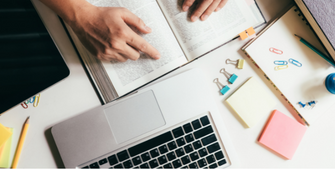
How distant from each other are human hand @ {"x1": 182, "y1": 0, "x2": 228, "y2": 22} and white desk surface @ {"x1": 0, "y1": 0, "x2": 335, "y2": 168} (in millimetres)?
151

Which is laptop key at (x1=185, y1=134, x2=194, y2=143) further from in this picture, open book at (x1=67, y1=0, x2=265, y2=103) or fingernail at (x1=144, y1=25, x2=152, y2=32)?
fingernail at (x1=144, y1=25, x2=152, y2=32)

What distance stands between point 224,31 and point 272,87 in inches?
12.3

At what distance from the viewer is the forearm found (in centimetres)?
62

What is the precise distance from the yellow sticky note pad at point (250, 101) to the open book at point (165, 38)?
0.21 m

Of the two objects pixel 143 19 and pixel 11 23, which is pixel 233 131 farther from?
pixel 11 23

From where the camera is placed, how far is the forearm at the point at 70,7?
2.04 ft

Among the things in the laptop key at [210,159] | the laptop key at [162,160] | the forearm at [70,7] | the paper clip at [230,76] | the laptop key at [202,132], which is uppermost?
the forearm at [70,7]

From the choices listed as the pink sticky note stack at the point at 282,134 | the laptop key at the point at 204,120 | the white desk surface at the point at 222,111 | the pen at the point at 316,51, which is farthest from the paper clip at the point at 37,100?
the pen at the point at 316,51

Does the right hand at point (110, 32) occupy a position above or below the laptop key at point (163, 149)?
above

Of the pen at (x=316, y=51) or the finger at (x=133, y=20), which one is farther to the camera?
the pen at (x=316, y=51)

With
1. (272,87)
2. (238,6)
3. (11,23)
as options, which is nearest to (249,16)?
(238,6)

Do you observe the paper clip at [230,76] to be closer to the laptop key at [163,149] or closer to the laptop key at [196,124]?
the laptop key at [196,124]

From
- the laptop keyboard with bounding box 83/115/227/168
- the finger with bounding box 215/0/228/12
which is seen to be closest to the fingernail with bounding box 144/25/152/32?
the finger with bounding box 215/0/228/12

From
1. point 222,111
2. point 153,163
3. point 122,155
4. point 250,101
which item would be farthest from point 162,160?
point 250,101
